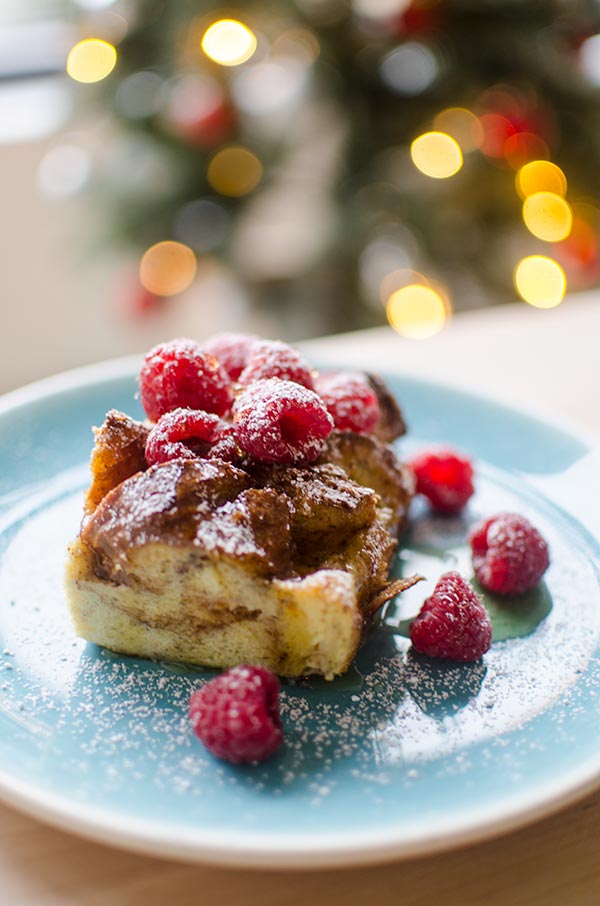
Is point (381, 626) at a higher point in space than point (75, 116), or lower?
lower

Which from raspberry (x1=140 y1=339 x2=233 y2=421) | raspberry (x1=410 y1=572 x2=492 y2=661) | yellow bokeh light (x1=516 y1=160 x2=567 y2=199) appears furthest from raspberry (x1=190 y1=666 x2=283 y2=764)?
yellow bokeh light (x1=516 y1=160 x2=567 y2=199)

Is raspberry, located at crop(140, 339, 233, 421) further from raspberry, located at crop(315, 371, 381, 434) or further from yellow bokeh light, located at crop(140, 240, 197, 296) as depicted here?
yellow bokeh light, located at crop(140, 240, 197, 296)

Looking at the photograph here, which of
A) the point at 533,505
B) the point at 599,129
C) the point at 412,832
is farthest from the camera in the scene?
the point at 599,129

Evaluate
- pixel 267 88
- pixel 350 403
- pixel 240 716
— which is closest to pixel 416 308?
pixel 267 88

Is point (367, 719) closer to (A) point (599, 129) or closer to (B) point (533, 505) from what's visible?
(B) point (533, 505)

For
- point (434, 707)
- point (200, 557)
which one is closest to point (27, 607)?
point (200, 557)

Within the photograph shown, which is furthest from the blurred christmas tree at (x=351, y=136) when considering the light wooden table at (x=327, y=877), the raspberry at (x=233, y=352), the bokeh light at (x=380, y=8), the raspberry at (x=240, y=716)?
the light wooden table at (x=327, y=877)

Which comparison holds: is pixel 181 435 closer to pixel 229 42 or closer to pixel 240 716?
pixel 240 716
